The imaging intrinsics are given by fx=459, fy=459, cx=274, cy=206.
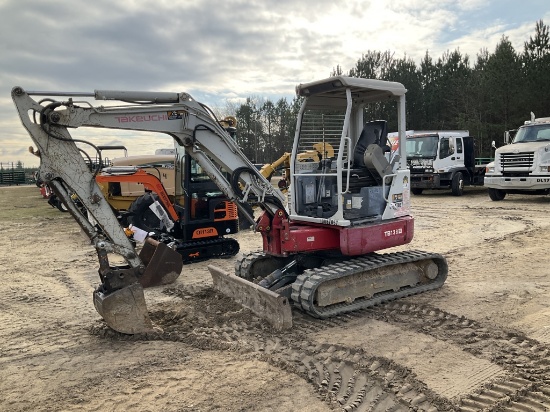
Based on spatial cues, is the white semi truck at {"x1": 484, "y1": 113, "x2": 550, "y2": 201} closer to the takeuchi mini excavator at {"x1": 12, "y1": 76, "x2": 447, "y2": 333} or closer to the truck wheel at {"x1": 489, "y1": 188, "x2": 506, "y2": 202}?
the truck wheel at {"x1": 489, "y1": 188, "x2": 506, "y2": 202}

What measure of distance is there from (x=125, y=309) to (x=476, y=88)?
32.4 m

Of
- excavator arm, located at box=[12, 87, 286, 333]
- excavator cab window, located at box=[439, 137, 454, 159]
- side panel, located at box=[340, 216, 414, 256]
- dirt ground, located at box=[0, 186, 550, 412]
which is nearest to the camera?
dirt ground, located at box=[0, 186, 550, 412]


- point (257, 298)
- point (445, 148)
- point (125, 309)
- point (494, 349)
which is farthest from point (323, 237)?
point (445, 148)

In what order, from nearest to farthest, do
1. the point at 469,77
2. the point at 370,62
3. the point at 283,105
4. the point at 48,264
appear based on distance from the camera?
the point at 48,264
the point at 469,77
the point at 370,62
the point at 283,105

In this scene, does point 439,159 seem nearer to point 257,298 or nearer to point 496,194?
point 496,194

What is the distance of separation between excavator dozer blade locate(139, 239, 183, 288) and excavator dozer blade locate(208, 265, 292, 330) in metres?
1.02

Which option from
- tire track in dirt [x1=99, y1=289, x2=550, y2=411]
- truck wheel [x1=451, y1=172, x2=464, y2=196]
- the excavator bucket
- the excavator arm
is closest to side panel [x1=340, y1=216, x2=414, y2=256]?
tire track in dirt [x1=99, y1=289, x2=550, y2=411]

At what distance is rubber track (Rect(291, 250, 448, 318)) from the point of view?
5.07 meters

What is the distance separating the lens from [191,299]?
618 cm

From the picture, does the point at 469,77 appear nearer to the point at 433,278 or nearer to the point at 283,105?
the point at 283,105

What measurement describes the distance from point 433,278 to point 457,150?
46.2 feet

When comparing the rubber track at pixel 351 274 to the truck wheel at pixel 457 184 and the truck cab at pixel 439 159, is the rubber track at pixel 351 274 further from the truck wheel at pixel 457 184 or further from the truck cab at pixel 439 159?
the truck wheel at pixel 457 184

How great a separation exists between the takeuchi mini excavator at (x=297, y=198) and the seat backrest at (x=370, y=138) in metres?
0.01

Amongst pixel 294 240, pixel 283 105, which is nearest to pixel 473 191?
pixel 294 240
